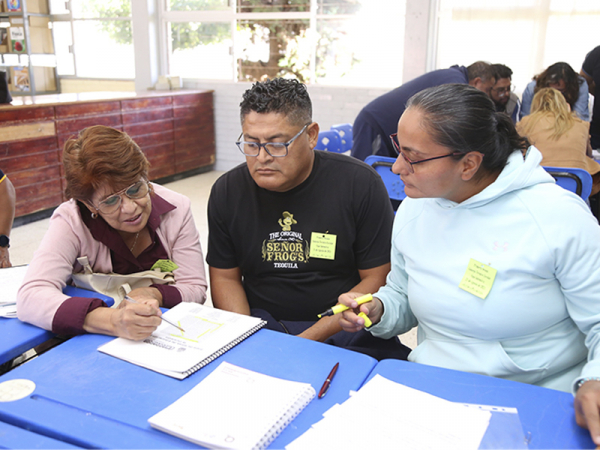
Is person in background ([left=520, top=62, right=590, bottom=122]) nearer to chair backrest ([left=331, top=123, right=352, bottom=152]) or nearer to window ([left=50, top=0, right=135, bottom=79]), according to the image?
chair backrest ([left=331, top=123, right=352, bottom=152])

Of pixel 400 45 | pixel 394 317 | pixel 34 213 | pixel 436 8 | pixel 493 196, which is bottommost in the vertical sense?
pixel 34 213

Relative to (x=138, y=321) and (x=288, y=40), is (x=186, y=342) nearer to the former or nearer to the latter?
(x=138, y=321)

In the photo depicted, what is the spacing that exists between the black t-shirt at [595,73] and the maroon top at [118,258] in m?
4.12

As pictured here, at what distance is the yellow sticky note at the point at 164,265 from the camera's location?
5.59 ft

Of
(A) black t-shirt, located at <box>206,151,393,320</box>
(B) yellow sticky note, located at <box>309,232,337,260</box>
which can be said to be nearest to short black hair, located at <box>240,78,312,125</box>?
(A) black t-shirt, located at <box>206,151,393,320</box>

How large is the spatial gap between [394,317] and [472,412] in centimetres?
48

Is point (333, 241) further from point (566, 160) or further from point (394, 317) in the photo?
point (566, 160)

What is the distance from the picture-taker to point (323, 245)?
67.8 inches

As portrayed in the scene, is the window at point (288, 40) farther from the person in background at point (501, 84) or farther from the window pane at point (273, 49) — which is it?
the person in background at point (501, 84)

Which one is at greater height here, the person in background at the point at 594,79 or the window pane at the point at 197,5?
Result: the window pane at the point at 197,5

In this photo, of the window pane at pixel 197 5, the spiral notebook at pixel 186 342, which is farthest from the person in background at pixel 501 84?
the window pane at pixel 197 5

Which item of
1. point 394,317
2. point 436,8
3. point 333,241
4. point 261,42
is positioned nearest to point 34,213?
point 261,42

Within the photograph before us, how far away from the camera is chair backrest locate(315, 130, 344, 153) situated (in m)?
3.63

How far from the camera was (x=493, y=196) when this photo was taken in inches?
48.7
